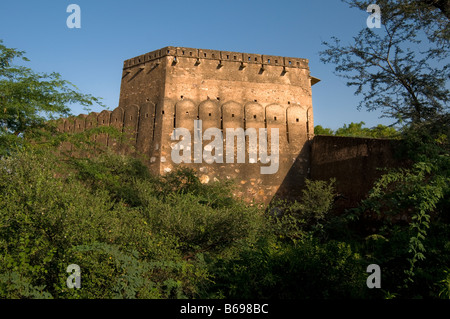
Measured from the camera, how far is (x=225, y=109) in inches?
474

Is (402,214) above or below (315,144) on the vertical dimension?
below

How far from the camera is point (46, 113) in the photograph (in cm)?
919

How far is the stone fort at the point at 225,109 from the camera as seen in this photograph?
11.6 metres

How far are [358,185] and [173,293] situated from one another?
608cm

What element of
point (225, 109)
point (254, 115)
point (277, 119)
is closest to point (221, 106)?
point (225, 109)

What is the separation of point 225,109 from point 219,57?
177 centimetres

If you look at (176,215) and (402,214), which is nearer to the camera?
(176,215)

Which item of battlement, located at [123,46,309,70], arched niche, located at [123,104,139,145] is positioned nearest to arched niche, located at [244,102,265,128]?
battlement, located at [123,46,309,70]

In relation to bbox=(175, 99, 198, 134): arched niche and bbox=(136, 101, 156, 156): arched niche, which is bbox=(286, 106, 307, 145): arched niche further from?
bbox=(136, 101, 156, 156): arched niche

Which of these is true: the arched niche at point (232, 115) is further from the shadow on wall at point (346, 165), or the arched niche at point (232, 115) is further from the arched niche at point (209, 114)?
the shadow on wall at point (346, 165)

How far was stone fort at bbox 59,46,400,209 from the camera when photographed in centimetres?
1159
